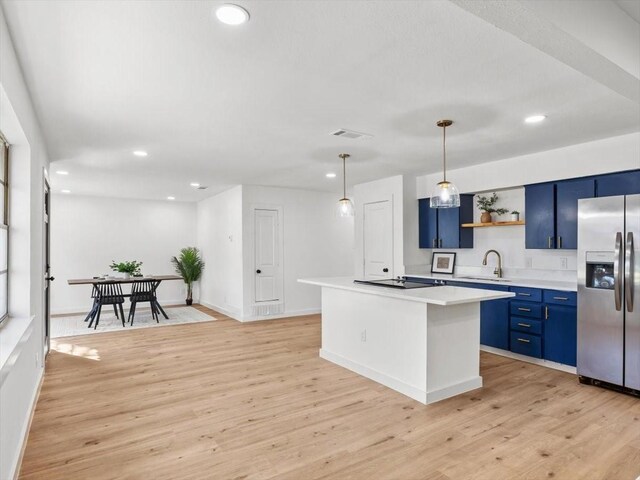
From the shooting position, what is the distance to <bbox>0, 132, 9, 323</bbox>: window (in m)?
2.70

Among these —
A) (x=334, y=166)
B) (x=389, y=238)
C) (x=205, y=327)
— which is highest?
(x=334, y=166)

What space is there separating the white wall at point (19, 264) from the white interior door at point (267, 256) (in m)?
3.81

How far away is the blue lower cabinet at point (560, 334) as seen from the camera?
159 inches

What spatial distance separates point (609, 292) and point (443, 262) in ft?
8.28

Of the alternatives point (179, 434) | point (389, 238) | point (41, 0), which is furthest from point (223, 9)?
point (389, 238)

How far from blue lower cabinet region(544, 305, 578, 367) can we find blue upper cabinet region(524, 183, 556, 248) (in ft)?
2.50

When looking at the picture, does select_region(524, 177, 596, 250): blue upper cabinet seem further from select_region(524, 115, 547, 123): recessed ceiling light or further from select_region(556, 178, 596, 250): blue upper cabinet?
select_region(524, 115, 547, 123): recessed ceiling light

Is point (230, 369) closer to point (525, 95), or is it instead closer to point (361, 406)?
point (361, 406)

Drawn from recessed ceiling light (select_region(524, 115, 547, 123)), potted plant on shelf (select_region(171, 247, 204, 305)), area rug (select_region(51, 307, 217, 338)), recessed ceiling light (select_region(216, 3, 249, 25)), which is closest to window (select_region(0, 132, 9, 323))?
recessed ceiling light (select_region(216, 3, 249, 25))

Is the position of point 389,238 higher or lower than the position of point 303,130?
lower

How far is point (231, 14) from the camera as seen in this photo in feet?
6.17

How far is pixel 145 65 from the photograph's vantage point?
7.91 ft

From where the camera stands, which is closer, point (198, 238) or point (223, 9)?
point (223, 9)

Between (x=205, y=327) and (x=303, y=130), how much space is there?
4.15 m
